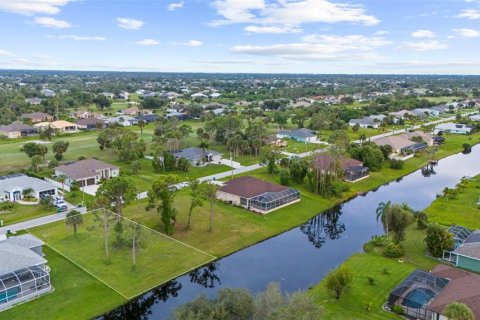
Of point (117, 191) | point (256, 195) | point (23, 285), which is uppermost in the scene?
point (117, 191)

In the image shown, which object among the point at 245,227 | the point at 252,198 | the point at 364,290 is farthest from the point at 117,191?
the point at 364,290

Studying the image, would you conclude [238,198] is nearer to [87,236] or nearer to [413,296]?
[87,236]

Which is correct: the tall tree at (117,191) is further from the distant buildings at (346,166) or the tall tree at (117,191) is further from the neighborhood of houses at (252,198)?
the distant buildings at (346,166)

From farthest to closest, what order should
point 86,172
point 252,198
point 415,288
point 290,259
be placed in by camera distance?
point 86,172
point 252,198
point 290,259
point 415,288

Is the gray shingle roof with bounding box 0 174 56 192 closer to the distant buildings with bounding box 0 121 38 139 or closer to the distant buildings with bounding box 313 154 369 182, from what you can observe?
the distant buildings with bounding box 313 154 369 182

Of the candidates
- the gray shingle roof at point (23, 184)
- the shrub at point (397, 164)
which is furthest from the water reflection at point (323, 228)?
the gray shingle roof at point (23, 184)

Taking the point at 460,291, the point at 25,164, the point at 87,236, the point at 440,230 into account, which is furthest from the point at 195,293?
the point at 25,164

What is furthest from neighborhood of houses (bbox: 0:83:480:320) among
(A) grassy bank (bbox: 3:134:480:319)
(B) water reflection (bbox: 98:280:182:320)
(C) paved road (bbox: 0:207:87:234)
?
(B) water reflection (bbox: 98:280:182:320)

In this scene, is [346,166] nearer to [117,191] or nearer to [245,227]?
[245,227]

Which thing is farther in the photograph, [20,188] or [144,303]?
[20,188]
